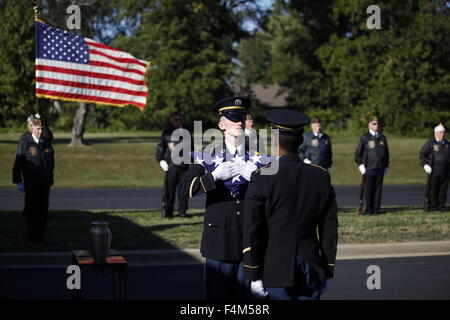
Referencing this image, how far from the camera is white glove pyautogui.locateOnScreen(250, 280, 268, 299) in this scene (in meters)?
4.76

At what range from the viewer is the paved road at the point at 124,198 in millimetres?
16728

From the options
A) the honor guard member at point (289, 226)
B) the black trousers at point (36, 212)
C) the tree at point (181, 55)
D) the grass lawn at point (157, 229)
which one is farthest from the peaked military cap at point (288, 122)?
the tree at point (181, 55)

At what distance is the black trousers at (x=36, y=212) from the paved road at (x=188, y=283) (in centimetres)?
143

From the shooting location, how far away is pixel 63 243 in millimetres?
10711

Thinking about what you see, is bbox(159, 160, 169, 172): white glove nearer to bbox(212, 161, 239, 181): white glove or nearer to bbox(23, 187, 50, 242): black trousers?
bbox(23, 187, 50, 242): black trousers

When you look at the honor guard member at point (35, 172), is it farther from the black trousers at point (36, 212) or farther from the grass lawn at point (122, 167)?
the grass lawn at point (122, 167)

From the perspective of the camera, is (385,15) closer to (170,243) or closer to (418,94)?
(418,94)

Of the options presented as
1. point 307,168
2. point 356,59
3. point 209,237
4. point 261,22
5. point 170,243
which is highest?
point 261,22

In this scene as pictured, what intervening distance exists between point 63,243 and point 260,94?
77768 millimetres

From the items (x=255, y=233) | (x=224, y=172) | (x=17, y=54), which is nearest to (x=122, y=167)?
(x=17, y=54)

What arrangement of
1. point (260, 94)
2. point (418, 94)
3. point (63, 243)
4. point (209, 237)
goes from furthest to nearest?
point (260, 94) → point (418, 94) → point (63, 243) → point (209, 237)

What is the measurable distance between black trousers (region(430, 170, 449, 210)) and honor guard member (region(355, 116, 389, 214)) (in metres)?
1.18

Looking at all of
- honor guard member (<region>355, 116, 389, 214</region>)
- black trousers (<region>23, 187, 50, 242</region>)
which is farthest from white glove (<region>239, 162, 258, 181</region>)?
honor guard member (<region>355, 116, 389, 214</region>)
